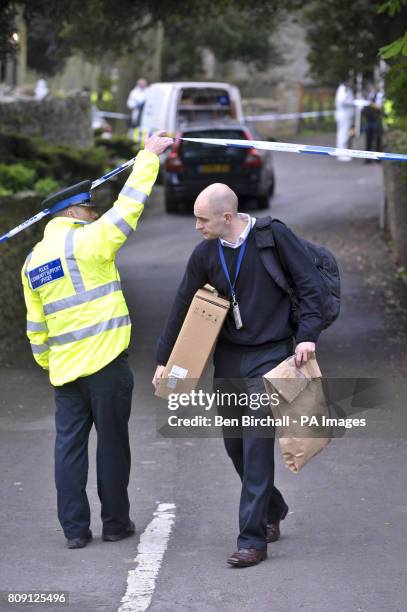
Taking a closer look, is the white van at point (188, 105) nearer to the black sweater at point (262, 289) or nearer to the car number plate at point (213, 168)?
the car number plate at point (213, 168)

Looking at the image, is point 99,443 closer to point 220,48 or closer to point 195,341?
Result: point 195,341

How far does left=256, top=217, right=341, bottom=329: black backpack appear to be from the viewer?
6.43m

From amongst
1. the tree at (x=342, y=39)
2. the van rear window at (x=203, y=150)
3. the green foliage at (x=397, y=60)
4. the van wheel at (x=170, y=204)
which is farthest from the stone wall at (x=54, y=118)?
the green foliage at (x=397, y=60)

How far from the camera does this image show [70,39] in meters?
22.6

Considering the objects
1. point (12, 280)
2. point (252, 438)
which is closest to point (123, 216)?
point (252, 438)

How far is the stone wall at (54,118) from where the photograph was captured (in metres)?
24.9

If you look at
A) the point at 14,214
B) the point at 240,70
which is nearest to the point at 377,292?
the point at 14,214

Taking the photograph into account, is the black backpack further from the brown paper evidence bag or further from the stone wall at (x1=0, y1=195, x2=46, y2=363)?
the stone wall at (x1=0, y1=195, x2=46, y2=363)

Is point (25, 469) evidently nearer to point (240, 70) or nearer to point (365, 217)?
point (365, 217)

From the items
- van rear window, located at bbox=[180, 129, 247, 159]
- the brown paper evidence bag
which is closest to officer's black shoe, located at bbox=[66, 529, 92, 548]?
the brown paper evidence bag

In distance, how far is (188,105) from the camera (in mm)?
28172

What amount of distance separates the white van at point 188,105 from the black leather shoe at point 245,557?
21.6 m

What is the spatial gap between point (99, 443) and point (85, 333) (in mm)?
625

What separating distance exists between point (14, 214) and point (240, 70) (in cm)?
3660
